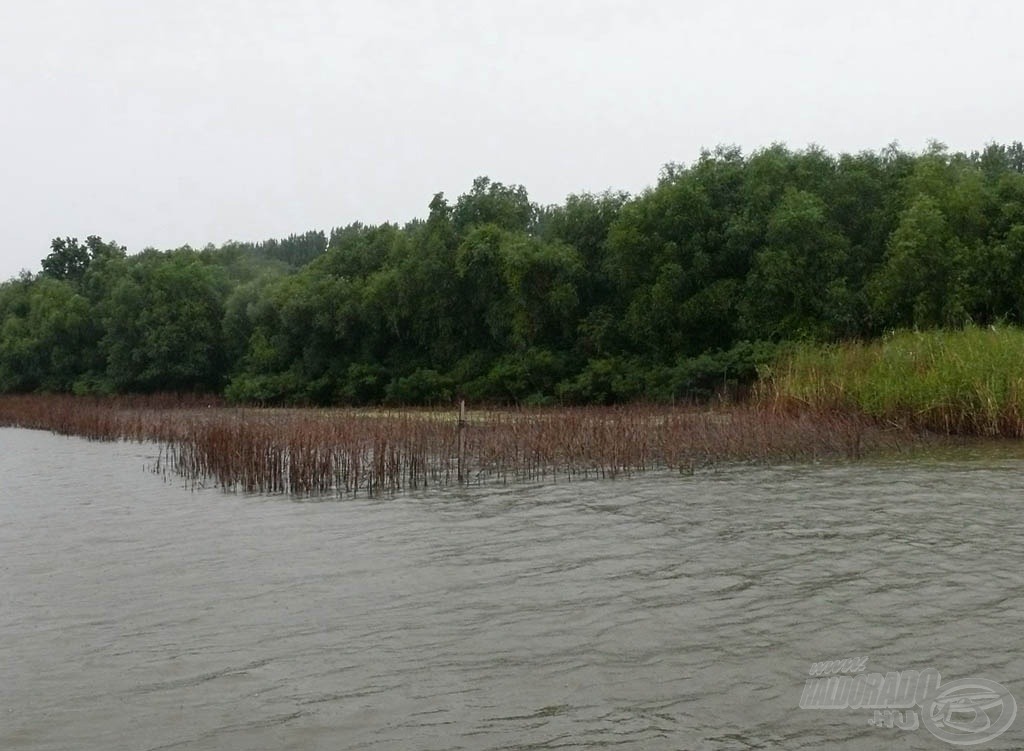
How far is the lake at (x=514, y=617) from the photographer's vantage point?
5.32 m

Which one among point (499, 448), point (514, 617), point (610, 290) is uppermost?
point (610, 290)

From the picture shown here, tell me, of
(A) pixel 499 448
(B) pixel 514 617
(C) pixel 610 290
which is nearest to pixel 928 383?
(A) pixel 499 448

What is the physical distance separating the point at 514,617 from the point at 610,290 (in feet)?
89.9

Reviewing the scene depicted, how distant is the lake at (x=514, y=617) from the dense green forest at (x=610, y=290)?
15.0m

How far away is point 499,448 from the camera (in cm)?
1525

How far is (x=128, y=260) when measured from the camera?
5875cm

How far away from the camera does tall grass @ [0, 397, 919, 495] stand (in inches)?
550

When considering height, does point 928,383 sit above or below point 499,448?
above

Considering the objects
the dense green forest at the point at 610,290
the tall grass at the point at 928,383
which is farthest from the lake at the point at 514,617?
the dense green forest at the point at 610,290

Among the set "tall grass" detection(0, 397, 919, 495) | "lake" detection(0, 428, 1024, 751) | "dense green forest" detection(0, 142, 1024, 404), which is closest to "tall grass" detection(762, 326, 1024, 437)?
"tall grass" detection(0, 397, 919, 495)

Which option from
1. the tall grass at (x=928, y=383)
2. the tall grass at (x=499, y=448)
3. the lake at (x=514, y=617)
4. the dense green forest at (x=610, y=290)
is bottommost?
→ the lake at (x=514, y=617)

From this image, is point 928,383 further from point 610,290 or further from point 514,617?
point 610,290

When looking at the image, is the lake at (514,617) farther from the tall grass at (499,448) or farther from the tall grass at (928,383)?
the tall grass at (928,383)

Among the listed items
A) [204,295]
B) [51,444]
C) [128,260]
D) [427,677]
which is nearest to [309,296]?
[204,295]
